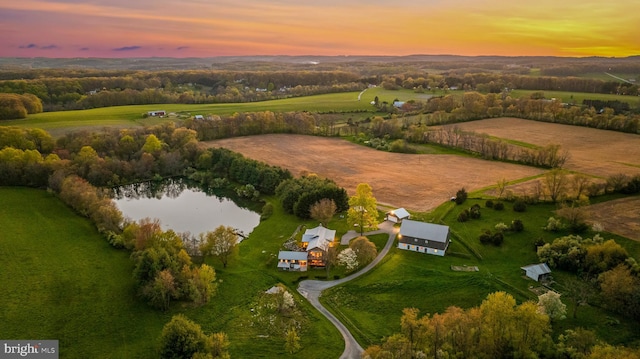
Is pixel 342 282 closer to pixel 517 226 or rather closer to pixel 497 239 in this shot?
pixel 497 239

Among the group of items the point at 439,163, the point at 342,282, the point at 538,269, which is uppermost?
the point at 439,163

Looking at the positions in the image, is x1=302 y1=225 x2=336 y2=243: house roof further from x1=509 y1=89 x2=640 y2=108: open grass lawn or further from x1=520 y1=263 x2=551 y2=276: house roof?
x1=509 y1=89 x2=640 y2=108: open grass lawn

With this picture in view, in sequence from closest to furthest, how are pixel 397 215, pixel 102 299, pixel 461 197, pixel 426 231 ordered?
pixel 102 299
pixel 426 231
pixel 397 215
pixel 461 197

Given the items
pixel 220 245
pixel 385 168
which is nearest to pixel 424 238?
pixel 220 245

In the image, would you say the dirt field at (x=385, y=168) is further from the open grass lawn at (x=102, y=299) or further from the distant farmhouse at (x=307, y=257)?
the open grass lawn at (x=102, y=299)

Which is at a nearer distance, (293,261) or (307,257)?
(293,261)

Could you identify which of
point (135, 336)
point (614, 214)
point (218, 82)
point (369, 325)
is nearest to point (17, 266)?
point (135, 336)

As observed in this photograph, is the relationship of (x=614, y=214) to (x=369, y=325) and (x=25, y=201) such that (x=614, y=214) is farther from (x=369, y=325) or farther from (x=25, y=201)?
(x=25, y=201)

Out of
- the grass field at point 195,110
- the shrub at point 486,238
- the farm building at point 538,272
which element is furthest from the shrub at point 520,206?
the grass field at point 195,110

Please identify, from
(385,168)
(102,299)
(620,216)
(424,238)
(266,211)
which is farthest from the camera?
(385,168)
